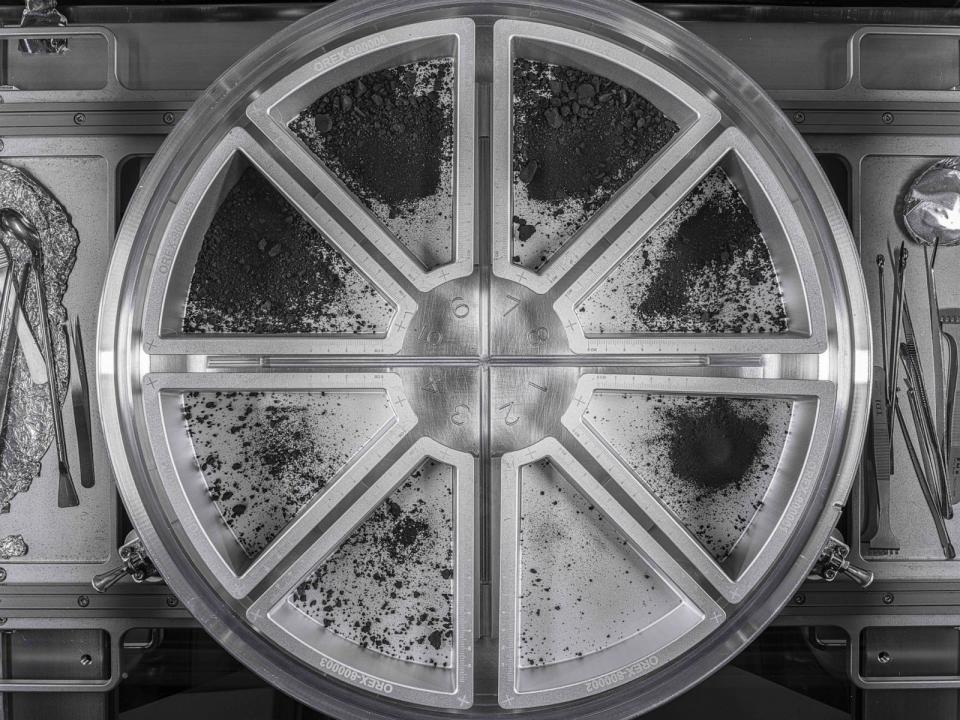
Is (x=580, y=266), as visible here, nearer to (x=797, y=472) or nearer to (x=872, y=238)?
(x=797, y=472)

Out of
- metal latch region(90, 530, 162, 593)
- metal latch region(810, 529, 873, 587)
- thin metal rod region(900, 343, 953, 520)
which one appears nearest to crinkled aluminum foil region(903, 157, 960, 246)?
thin metal rod region(900, 343, 953, 520)

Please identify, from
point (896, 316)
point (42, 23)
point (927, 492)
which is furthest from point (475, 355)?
point (42, 23)

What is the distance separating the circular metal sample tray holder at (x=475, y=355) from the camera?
120cm

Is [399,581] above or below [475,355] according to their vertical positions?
below

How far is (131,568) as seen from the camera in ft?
4.27

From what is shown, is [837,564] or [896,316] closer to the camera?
[837,564]

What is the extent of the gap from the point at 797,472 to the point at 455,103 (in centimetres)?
97

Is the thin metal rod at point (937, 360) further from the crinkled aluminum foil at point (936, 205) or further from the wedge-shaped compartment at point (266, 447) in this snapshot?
the wedge-shaped compartment at point (266, 447)

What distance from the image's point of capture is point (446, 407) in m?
1.27

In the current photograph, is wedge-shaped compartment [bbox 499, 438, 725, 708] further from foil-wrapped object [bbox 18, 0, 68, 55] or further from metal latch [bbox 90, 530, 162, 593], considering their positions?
foil-wrapped object [bbox 18, 0, 68, 55]

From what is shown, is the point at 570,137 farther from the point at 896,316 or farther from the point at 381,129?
the point at 896,316

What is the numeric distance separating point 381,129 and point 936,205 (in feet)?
3.93

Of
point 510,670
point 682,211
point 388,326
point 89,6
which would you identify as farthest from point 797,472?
point 89,6

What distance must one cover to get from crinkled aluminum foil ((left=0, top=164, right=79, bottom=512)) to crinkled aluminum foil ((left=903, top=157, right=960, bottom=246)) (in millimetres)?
1835
